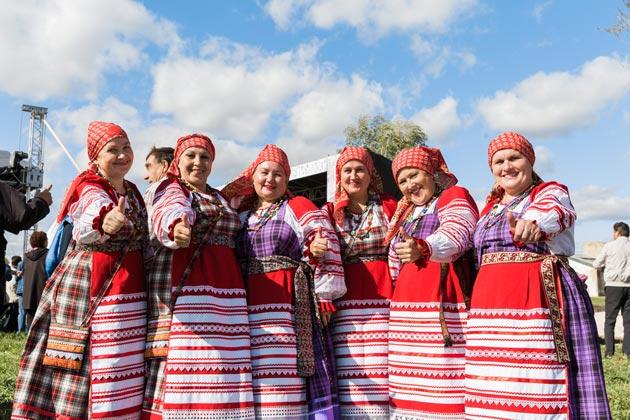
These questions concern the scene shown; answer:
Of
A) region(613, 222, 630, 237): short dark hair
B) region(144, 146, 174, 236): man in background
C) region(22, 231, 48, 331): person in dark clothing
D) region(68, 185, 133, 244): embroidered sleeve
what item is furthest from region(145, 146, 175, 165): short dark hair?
region(613, 222, 630, 237): short dark hair

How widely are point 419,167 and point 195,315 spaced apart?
62.2 inches

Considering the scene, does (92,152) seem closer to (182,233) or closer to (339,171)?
(182,233)

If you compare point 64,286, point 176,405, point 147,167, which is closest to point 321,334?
point 176,405

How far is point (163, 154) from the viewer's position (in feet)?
13.6

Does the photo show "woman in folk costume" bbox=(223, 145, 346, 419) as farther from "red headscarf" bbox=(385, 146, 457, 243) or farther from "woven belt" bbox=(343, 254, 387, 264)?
"red headscarf" bbox=(385, 146, 457, 243)

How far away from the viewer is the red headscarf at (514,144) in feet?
10.3

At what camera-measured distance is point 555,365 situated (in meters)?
2.80

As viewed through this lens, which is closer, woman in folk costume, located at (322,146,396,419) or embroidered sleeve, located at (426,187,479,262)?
embroidered sleeve, located at (426,187,479,262)

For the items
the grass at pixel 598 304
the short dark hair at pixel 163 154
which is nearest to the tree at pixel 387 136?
the grass at pixel 598 304

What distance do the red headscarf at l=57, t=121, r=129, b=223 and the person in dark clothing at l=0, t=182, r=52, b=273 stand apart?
65 cm

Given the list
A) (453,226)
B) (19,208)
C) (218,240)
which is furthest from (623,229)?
(19,208)

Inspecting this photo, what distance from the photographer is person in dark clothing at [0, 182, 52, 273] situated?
3.83 meters

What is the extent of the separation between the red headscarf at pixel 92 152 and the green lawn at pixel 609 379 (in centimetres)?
219

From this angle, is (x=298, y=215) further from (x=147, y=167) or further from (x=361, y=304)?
(x=147, y=167)
